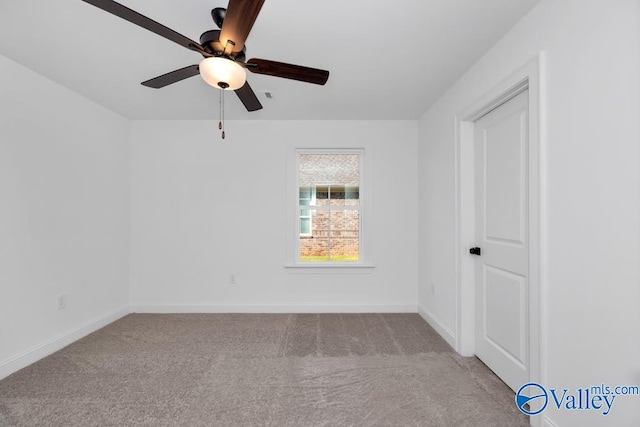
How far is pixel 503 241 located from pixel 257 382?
206 cm

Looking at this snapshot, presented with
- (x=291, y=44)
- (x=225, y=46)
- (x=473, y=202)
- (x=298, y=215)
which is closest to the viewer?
(x=225, y=46)

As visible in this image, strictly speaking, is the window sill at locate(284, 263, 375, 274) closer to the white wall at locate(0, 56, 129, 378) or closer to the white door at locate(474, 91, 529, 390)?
the white door at locate(474, 91, 529, 390)

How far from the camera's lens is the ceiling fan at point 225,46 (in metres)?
1.25

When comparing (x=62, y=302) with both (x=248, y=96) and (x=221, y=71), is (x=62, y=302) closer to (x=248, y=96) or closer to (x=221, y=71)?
(x=248, y=96)

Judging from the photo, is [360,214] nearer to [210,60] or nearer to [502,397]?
[502,397]

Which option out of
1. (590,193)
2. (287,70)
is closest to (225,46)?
(287,70)

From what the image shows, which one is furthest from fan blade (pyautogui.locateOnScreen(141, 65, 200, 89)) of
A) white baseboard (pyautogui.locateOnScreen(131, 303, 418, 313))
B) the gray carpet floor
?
white baseboard (pyautogui.locateOnScreen(131, 303, 418, 313))

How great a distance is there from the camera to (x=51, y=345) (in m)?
2.49

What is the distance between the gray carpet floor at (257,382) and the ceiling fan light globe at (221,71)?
6.46 ft

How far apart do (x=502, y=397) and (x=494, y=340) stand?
41 centimetres

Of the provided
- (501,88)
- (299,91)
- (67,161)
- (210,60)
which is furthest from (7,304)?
(501,88)

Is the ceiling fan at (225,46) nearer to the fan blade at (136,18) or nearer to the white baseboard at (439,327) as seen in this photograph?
the fan blade at (136,18)

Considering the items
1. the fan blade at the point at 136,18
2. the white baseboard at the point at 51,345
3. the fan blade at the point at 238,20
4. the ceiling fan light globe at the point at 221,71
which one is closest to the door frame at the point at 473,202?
the fan blade at the point at 238,20

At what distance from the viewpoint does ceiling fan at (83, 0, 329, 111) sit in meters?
1.25
